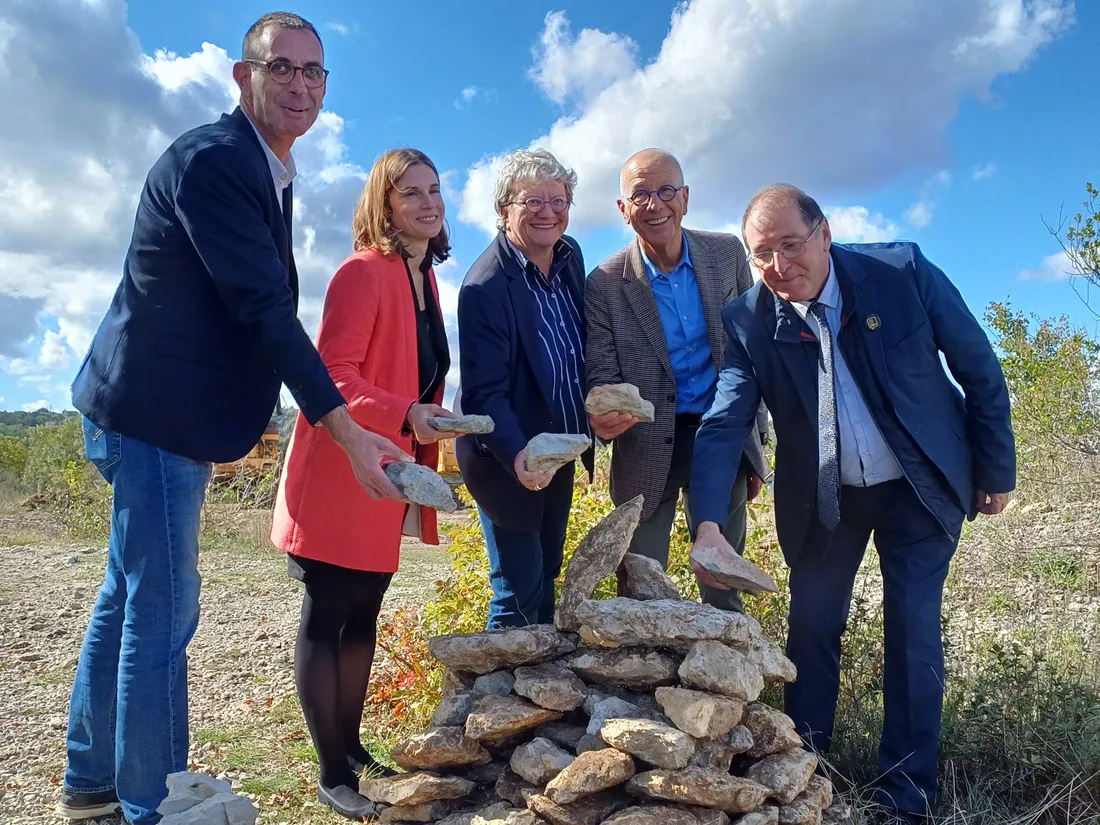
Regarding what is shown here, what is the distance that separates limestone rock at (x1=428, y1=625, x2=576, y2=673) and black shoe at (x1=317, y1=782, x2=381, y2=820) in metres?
0.67

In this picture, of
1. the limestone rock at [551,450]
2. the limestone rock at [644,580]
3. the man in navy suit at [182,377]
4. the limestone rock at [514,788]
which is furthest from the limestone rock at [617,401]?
the limestone rock at [514,788]

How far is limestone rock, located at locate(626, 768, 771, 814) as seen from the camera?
2.50m

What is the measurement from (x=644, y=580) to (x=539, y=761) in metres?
0.80

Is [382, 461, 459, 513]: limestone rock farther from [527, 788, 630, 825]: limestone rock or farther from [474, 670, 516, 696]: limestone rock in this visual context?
[527, 788, 630, 825]: limestone rock

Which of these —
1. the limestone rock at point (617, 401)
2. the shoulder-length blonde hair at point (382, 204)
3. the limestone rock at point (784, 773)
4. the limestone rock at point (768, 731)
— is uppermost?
the shoulder-length blonde hair at point (382, 204)

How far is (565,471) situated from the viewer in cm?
351

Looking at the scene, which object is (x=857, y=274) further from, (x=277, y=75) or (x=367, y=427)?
(x=277, y=75)

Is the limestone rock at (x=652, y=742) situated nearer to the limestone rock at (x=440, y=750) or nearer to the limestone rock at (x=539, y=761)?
the limestone rock at (x=539, y=761)

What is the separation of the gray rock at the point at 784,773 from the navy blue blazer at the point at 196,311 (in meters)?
1.84

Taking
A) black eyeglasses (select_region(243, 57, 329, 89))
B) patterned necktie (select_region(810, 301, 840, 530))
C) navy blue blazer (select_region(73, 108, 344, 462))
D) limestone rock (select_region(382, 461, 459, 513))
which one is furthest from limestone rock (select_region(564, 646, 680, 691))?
black eyeglasses (select_region(243, 57, 329, 89))

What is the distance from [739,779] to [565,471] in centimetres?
137

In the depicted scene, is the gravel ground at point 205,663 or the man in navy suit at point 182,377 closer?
the man in navy suit at point 182,377

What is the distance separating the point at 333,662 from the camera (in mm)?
3211

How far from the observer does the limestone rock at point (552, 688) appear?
9.34 feet
